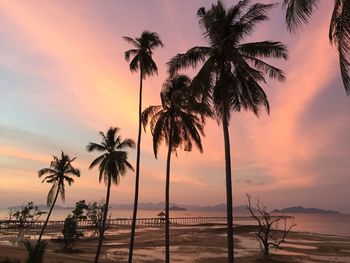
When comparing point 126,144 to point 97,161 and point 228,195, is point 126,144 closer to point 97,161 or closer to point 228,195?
point 97,161

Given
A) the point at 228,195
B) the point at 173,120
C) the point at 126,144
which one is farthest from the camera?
the point at 126,144

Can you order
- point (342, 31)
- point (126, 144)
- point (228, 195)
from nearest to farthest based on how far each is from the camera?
point (342, 31) < point (228, 195) < point (126, 144)

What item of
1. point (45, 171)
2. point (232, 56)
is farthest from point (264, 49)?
point (45, 171)

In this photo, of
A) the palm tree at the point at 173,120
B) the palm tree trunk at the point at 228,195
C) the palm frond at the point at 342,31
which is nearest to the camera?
the palm frond at the point at 342,31

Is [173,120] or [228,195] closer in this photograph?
[228,195]

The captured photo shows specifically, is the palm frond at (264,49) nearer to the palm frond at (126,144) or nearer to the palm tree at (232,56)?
the palm tree at (232,56)

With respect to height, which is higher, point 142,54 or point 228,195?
point 142,54

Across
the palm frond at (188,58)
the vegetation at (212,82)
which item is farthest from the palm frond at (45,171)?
the palm frond at (188,58)

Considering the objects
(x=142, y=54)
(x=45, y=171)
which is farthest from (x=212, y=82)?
(x=45, y=171)

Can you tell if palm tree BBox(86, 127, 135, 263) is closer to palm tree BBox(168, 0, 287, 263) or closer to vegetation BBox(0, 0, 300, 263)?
vegetation BBox(0, 0, 300, 263)

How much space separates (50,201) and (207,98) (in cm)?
3389

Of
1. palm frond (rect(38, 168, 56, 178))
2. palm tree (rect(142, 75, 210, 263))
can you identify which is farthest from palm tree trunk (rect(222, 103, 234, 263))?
palm frond (rect(38, 168, 56, 178))

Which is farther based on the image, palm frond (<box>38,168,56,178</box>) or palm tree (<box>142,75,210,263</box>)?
palm frond (<box>38,168,56,178</box>)

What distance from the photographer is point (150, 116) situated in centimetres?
2831
